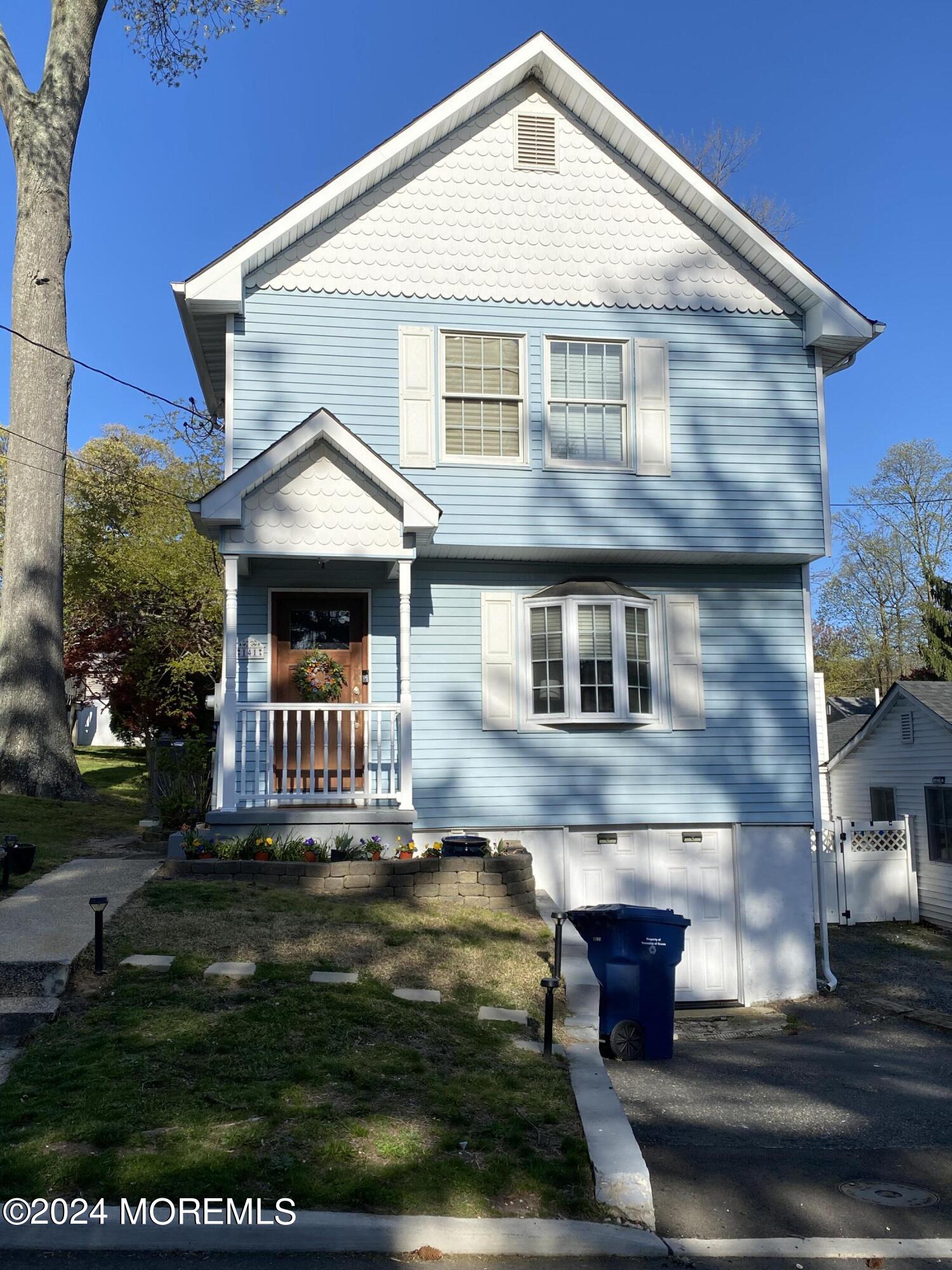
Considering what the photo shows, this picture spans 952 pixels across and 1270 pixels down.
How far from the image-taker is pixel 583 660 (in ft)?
39.4

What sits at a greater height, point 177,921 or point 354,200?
point 354,200

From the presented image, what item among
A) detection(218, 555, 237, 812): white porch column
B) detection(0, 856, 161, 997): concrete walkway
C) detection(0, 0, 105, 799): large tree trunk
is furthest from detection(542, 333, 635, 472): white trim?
detection(0, 0, 105, 799): large tree trunk

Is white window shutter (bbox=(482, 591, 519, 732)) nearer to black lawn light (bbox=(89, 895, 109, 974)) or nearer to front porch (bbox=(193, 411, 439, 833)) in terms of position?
front porch (bbox=(193, 411, 439, 833))

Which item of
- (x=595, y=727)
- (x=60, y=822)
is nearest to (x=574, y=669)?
(x=595, y=727)

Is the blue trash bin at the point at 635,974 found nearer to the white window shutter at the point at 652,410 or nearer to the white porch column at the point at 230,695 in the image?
the white porch column at the point at 230,695

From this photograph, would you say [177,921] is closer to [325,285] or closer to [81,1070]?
[81,1070]

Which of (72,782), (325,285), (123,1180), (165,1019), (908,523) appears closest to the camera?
(123,1180)

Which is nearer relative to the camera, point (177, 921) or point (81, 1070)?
point (81, 1070)

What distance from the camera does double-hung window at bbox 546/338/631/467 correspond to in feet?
40.0

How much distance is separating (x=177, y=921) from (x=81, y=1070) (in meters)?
2.57

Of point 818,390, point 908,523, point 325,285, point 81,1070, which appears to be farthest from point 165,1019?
point 908,523

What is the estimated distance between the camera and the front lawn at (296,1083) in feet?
15.3

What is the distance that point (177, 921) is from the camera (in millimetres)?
8164

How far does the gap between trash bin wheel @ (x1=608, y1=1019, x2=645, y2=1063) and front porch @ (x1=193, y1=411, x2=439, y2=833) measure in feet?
9.65
